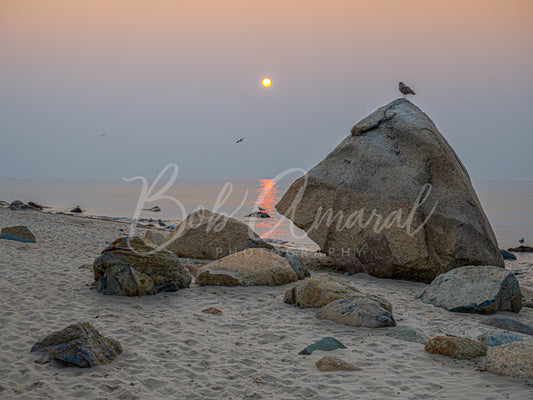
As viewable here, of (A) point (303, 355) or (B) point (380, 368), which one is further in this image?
(A) point (303, 355)

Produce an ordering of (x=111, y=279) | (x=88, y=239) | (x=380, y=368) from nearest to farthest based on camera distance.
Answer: (x=380, y=368), (x=111, y=279), (x=88, y=239)

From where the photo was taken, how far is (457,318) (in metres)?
6.84

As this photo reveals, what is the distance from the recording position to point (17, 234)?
455 inches

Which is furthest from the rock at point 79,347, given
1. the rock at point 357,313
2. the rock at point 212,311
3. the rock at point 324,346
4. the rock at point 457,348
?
the rock at point 457,348

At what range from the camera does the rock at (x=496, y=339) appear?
536 centimetres

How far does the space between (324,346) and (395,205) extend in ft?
17.2

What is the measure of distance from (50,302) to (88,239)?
7675 mm

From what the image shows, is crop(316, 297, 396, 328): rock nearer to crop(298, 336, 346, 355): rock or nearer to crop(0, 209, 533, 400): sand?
crop(0, 209, 533, 400): sand

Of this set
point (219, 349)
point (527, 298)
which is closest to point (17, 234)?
point (219, 349)

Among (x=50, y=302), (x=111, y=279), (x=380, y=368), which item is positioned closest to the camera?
(x=380, y=368)

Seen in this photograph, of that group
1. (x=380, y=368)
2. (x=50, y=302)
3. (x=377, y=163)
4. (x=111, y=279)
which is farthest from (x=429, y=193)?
(x=50, y=302)

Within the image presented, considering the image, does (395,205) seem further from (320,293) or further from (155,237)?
(155,237)

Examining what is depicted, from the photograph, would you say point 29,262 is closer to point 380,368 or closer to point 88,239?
point 88,239

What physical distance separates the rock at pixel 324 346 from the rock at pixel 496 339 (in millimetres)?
1801
